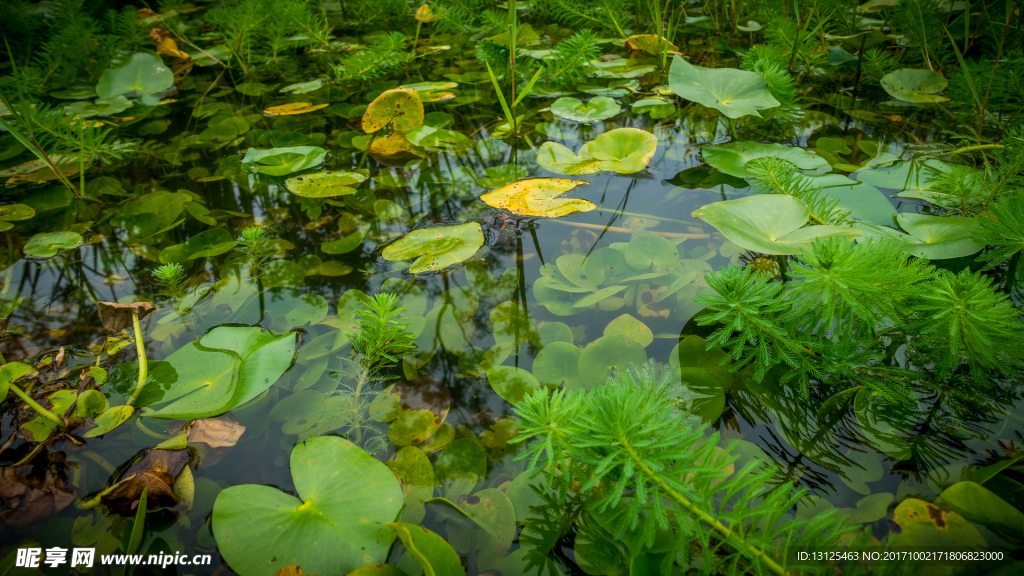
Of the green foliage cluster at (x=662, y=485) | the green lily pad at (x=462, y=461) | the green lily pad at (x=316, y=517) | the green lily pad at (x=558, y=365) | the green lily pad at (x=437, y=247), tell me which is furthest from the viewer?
the green lily pad at (x=437, y=247)

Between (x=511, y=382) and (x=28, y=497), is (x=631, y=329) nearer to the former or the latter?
(x=511, y=382)

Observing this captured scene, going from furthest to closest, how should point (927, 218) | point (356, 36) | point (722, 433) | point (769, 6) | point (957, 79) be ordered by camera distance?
1. point (356, 36)
2. point (769, 6)
3. point (957, 79)
4. point (927, 218)
5. point (722, 433)

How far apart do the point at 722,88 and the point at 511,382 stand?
4.29 feet

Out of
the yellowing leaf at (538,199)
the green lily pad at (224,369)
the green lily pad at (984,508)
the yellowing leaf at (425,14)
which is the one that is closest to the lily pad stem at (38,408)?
the green lily pad at (224,369)

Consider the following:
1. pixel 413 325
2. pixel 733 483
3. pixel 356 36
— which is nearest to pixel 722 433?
pixel 733 483

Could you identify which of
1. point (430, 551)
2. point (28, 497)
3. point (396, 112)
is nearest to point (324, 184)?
point (396, 112)

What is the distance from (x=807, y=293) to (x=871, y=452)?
0.93 ft

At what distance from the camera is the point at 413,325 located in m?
1.02

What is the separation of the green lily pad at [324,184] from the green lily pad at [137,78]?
132 cm

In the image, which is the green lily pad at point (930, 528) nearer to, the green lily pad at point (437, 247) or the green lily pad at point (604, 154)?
the green lily pad at point (437, 247)

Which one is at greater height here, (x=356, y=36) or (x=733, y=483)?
(x=356, y=36)

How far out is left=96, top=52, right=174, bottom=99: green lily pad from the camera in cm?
211

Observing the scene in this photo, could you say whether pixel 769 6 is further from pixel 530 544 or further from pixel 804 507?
pixel 530 544

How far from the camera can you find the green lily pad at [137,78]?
6.92ft
